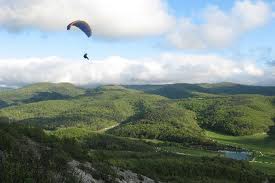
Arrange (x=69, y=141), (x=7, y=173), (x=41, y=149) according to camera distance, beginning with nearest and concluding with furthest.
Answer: (x=7, y=173)
(x=41, y=149)
(x=69, y=141)

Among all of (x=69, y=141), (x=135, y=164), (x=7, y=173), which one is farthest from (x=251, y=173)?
(x=7, y=173)

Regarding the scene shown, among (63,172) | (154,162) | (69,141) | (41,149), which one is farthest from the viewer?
(154,162)

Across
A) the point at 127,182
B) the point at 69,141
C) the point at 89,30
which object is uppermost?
the point at 89,30

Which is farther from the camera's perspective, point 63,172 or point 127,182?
point 127,182

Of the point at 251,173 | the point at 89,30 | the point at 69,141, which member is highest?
the point at 89,30

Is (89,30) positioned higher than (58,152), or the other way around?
(89,30)

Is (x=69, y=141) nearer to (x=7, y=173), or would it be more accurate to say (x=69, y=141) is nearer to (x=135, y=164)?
(x=7, y=173)

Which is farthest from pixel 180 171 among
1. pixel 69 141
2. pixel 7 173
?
pixel 7 173

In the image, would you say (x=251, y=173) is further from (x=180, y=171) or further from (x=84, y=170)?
(x=84, y=170)

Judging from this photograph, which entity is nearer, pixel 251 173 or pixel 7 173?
pixel 7 173
